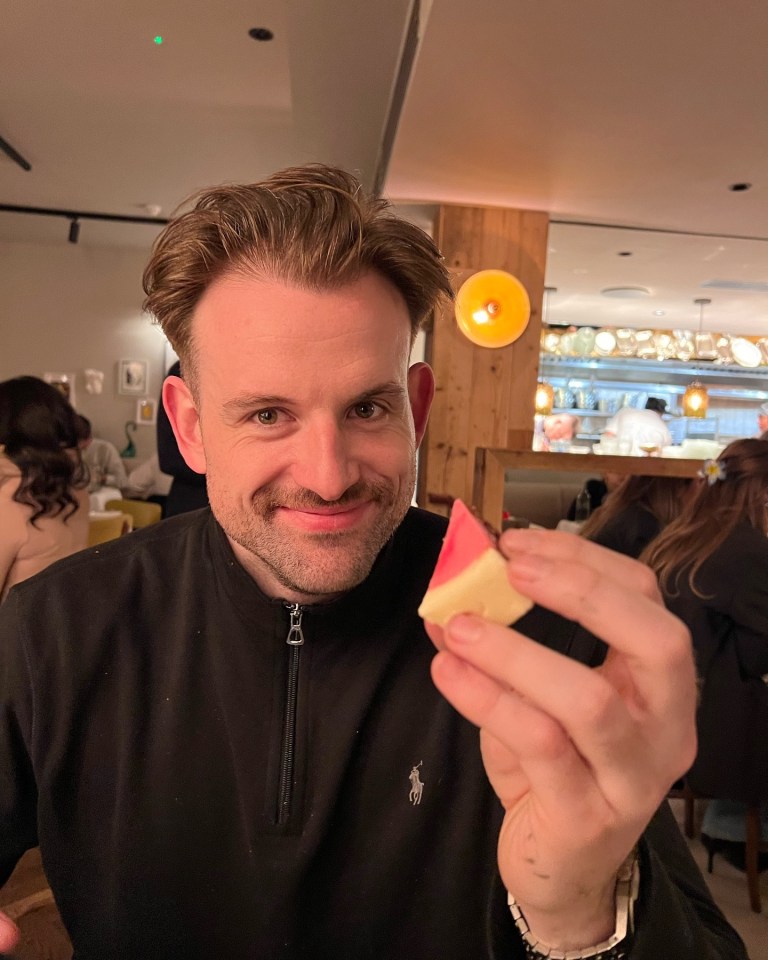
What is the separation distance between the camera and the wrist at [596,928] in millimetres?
707

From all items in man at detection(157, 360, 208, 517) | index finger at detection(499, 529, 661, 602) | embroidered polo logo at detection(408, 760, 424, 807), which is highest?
index finger at detection(499, 529, 661, 602)

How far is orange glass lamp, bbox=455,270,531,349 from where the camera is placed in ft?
15.0

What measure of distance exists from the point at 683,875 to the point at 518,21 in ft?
9.25

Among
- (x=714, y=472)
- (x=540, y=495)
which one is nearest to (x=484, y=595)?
(x=714, y=472)

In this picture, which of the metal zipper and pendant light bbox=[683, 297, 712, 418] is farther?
pendant light bbox=[683, 297, 712, 418]

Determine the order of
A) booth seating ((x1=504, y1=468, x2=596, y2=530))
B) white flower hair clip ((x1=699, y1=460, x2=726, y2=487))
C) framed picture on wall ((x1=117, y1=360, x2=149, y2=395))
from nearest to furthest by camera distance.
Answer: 1. white flower hair clip ((x1=699, y1=460, x2=726, y2=487))
2. booth seating ((x1=504, y1=468, x2=596, y2=530))
3. framed picture on wall ((x1=117, y1=360, x2=149, y2=395))

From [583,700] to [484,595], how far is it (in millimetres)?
144

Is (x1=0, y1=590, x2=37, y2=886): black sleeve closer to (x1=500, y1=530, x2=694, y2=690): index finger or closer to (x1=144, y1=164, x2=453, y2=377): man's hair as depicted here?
(x1=144, y1=164, x2=453, y2=377): man's hair

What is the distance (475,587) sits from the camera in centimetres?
67

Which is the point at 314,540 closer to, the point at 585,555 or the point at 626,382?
the point at 585,555

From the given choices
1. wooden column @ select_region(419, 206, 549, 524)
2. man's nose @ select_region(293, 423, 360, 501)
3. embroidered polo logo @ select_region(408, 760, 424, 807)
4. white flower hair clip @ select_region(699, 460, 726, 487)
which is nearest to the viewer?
man's nose @ select_region(293, 423, 360, 501)

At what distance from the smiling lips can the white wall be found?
718 centimetres

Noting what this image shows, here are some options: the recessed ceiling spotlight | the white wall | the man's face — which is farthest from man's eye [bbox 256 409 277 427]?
the recessed ceiling spotlight

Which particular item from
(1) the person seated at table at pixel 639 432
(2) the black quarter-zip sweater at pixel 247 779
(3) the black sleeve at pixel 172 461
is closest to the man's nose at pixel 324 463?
(2) the black quarter-zip sweater at pixel 247 779
